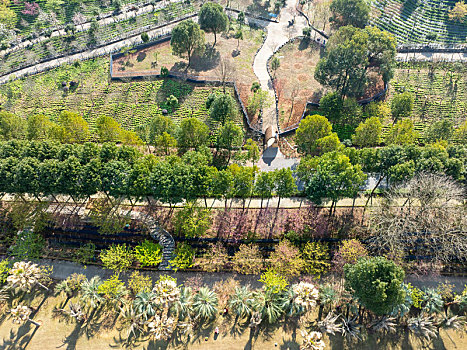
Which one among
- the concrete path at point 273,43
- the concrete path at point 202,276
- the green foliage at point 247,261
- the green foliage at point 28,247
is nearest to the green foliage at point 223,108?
the concrete path at point 273,43

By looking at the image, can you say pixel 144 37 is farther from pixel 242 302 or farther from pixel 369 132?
pixel 242 302

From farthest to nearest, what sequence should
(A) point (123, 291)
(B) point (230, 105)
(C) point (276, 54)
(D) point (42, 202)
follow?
(C) point (276, 54)
(B) point (230, 105)
(D) point (42, 202)
(A) point (123, 291)

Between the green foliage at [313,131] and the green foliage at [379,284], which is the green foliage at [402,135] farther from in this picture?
the green foliage at [379,284]

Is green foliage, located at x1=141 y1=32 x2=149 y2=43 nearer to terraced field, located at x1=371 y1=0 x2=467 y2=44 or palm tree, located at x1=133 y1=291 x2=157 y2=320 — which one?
terraced field, located at x1=371 y1=0 x2=467 y2=44

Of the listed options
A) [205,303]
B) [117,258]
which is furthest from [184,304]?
[117,258]

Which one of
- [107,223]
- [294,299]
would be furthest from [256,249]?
[107,223]

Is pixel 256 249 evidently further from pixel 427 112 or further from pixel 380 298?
pixel 427 112

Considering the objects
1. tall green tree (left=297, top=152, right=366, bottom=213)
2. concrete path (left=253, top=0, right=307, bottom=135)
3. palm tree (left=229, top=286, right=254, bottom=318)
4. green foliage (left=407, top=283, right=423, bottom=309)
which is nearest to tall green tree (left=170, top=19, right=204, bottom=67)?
concrete path (left=253, top=0, right=307, bottom=135)
